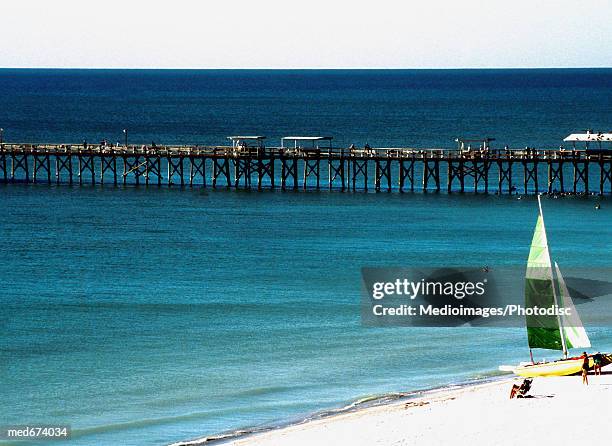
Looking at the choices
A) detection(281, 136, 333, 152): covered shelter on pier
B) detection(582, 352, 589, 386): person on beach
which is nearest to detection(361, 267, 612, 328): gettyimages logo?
detection(582, 352, 589, 386): person on beach

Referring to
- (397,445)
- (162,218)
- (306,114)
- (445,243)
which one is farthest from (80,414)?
(306,114)

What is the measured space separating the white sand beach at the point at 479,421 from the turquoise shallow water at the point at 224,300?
8.62 feet

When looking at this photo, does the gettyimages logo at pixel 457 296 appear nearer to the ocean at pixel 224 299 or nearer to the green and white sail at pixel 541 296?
the ocean at pixel 224 299

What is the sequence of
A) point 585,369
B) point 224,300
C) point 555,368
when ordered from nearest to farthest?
point 585,369, point 555,368, point 224,300

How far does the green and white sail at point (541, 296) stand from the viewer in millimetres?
35719

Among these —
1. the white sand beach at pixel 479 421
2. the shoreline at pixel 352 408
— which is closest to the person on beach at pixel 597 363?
the white sand beach at pixel 479 421

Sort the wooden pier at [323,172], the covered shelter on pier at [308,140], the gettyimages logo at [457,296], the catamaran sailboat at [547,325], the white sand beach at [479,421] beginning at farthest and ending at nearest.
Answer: the covered shelter on pier at [308,140]
the wooden pier at [323,172]
the gettyimages logo at [457,296]
the catamaran sailboat at [547,325]
the white sand beach at [479,421]

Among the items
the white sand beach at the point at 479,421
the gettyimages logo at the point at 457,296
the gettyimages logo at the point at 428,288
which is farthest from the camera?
the gettyimages logo at the point at 428,288

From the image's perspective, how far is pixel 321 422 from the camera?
34812mm

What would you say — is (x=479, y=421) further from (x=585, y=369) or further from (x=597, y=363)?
(x=597, y=363)

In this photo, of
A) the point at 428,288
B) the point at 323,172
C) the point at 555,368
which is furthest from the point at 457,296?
the point at 323,172

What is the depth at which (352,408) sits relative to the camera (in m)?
36.6

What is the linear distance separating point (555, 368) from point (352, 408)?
19.6ft

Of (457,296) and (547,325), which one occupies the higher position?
(547,325)
